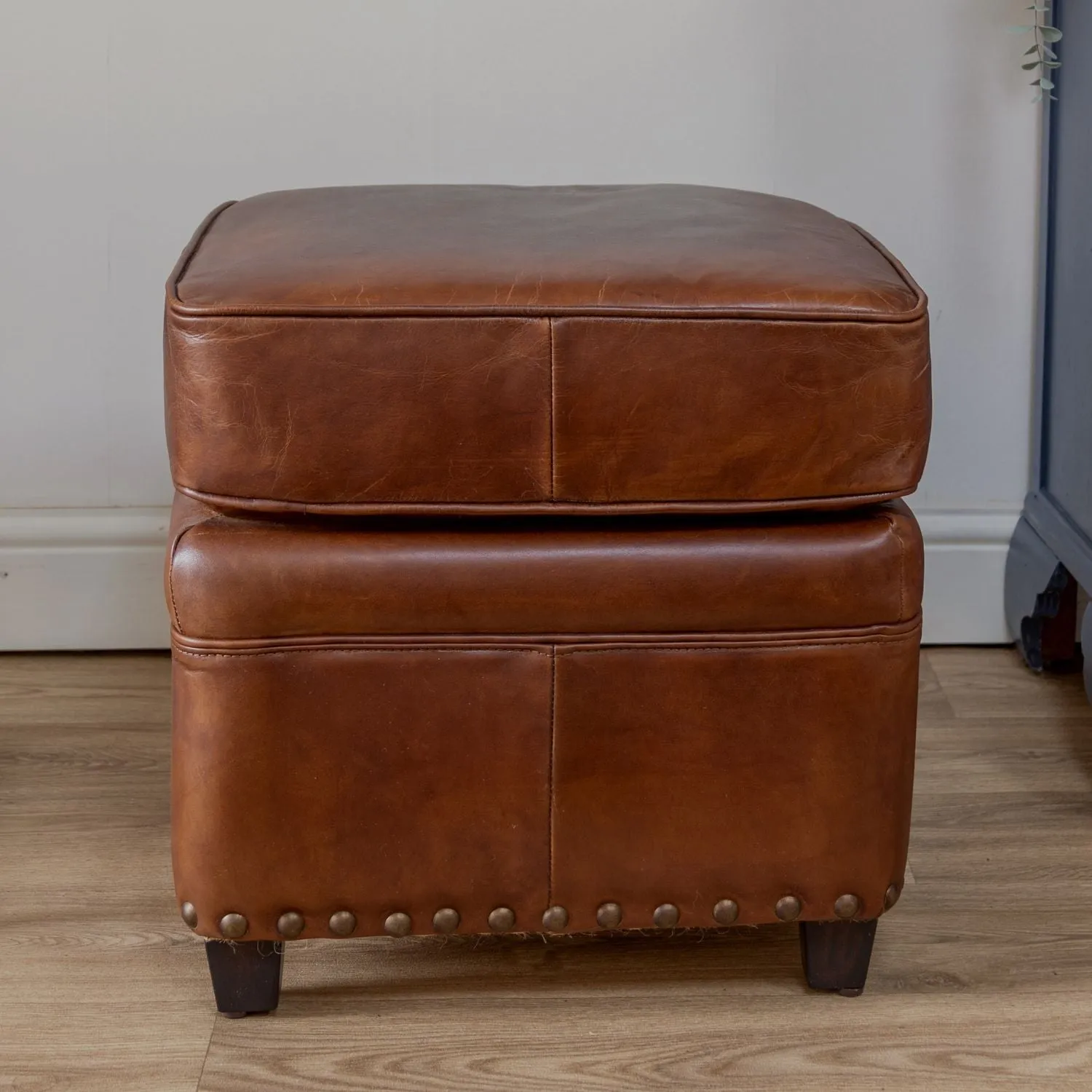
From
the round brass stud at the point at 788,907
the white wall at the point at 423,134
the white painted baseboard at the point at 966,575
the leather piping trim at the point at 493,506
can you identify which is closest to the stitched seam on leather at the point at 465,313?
the leather piping trim at the point at 493,506

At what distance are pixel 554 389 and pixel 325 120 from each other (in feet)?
2.51

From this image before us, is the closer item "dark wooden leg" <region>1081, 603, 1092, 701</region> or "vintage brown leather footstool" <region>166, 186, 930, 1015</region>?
"vintage brown leather footstool" <region>166, 186, 930, 1015</region>

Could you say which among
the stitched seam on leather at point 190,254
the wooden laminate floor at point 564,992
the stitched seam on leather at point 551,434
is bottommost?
the wooden laminate floor at point 564,992

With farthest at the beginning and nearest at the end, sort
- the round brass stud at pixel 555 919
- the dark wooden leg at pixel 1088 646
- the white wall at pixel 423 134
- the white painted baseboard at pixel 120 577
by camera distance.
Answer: the white painted baseboard at pixel 120 577 < the white wall at pixel 423 134 < the dark wooden leg at pixel 1088 646 < the round brass stud at pixel 555 919

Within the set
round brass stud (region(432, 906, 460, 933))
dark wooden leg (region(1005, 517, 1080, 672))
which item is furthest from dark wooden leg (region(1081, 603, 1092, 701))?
round brass stud (region(432, 906, 460, 933))

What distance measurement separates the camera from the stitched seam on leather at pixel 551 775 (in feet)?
2.82

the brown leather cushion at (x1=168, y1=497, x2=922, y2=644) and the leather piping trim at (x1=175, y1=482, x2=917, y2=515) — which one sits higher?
the leather piping trim at (x1=175, y1=482, x2=917, y2=515)

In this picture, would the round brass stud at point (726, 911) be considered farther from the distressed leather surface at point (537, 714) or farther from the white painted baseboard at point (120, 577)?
the white painted baseboard at point (120, 577)

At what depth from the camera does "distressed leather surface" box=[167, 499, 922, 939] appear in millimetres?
841

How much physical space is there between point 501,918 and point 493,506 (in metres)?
0.27

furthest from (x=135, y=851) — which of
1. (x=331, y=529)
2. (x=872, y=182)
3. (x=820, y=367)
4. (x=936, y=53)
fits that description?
(x=936, y=53)

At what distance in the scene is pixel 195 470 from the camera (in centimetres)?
83

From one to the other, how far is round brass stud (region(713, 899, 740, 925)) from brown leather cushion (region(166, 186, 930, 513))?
0.26 m

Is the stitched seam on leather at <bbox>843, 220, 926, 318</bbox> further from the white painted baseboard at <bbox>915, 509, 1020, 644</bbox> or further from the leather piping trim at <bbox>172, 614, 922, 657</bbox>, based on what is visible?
the white painted baseboard at <bbox>915, 509, 1020, 644</bbox>
